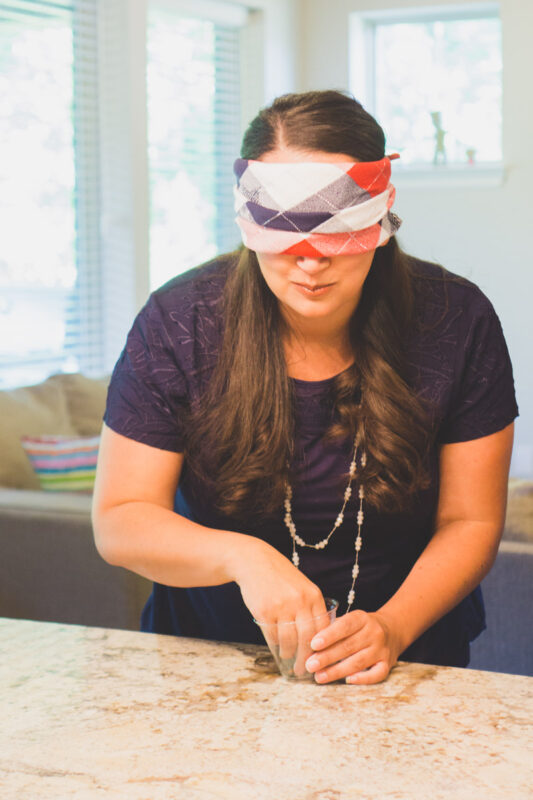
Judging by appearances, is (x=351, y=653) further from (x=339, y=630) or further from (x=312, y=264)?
(x=312, y=264)

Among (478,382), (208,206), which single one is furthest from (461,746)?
(208,206)

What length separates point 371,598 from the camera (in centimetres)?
136

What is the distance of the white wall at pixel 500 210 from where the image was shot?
5.18 metres

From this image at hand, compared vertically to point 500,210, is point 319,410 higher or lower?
lower

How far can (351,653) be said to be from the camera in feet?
3.58

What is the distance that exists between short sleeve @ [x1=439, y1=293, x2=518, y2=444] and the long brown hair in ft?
0.15

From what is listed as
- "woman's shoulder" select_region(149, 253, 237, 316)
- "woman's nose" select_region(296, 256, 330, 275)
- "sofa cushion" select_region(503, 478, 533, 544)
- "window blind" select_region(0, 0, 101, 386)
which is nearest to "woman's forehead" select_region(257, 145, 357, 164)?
"woman's nose" select_region(296, 256, 330, 275)

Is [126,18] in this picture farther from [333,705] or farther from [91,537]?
[333,705]

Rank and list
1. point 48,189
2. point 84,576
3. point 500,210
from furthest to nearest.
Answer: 1. point 500,210
2. point 48,189
3. point 84,576

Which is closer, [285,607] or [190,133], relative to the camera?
[285,607]

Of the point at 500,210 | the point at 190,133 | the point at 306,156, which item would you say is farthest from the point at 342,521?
the point at 500,210

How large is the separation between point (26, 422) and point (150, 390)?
192 centimetres

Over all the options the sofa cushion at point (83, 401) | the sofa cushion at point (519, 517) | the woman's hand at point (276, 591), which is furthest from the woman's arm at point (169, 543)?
the sofa cushion at point (83, 401)

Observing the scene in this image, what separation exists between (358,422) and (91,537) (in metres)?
1.37
